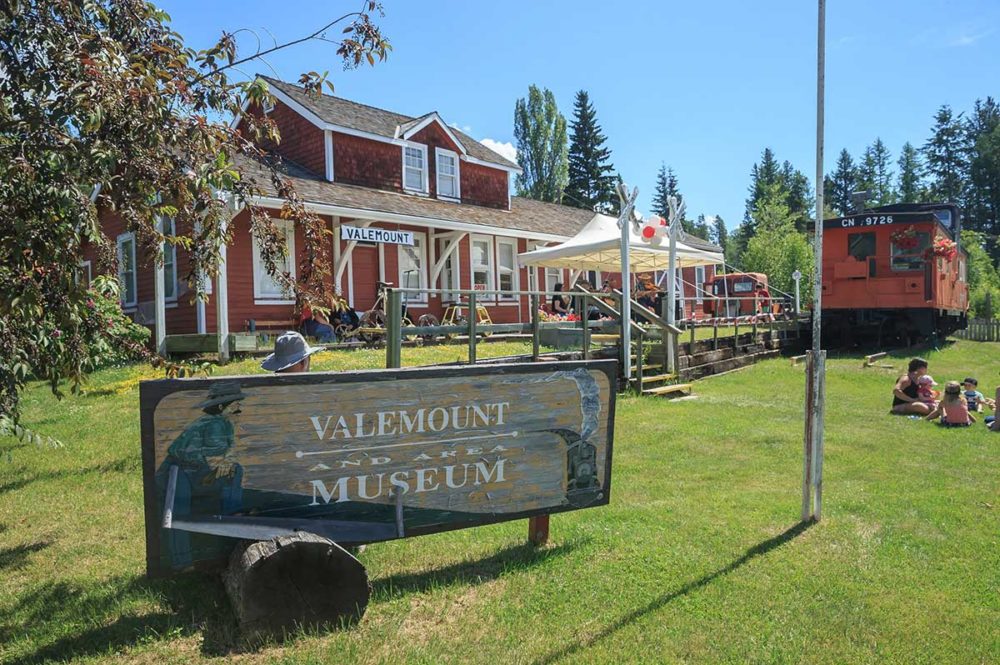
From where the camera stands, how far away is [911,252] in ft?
55.7

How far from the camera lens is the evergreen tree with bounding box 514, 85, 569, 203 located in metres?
58.2

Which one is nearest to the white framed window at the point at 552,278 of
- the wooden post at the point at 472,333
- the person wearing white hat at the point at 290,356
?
the wooden post at the point at 472,333

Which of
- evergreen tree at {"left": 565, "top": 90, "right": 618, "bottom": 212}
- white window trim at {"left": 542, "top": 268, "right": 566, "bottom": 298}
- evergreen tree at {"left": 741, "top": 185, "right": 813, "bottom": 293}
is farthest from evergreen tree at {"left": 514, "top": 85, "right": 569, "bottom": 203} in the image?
white window trim at {"left": 542, "top": 268, "right": 566, "bottom": 298}

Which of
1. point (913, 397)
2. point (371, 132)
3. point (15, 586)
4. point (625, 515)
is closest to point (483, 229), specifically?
point (371, 132)

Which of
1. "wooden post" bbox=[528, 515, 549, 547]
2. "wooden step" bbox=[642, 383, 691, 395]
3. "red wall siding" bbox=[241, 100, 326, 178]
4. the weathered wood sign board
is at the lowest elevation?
"wooden post" bbox=[528, 515, 549, 547]

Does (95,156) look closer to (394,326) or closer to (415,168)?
(394,326)

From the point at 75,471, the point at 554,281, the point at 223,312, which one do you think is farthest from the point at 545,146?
the point at 75,471

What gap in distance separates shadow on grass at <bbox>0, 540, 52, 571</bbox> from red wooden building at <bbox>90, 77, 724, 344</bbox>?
9245mm

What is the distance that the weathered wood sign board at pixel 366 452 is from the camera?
3201mm

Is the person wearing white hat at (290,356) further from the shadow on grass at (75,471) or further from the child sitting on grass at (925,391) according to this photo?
the child sitting on grass at (925,391)

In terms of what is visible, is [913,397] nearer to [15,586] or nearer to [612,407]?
[612,407]

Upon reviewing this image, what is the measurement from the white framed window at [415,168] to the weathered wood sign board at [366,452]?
1670cm

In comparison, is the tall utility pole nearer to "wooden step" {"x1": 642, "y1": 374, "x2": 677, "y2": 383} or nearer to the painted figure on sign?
the painted figure on sign

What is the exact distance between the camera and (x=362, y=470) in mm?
3613
